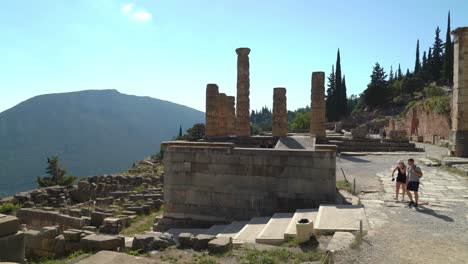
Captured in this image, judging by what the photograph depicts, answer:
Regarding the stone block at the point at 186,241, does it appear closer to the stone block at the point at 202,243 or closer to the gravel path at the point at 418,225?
the stone block at the point at 202,243

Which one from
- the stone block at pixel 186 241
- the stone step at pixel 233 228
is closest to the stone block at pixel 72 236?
the stone block at pixel 186 241

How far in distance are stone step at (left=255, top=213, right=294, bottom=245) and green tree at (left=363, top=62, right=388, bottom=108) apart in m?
63.4

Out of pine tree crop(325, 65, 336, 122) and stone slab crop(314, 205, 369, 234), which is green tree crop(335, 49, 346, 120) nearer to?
pine tree crop(325, 65, 336, 122)

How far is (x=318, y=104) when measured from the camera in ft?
75.7

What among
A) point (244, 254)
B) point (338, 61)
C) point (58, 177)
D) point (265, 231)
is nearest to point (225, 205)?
point (265, 231)

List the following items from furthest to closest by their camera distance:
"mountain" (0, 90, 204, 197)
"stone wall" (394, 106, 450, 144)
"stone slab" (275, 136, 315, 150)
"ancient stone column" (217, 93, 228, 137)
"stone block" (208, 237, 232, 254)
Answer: "mountain" (0, 90, 204, 197)
"stone wall" (394, 106, 450, 144)
"ancient stone column" (217, 93, 228, 137)
"stone slab" (275, 136, 315, 150)
"stone block" (208, 237, 232, 254)

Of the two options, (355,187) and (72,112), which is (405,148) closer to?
(355,187)

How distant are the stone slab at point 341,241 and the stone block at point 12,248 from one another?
5.03 metres

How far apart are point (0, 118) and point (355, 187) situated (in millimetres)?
193019

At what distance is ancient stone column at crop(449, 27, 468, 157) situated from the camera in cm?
1698

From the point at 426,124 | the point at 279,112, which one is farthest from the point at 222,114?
the point at 426,124

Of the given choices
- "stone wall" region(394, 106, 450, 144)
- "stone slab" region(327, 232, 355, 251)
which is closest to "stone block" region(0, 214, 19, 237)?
"stone slab" region(327, 232, 355, 251)

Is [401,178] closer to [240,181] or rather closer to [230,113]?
[240,181]

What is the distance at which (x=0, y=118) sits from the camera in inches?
6644
